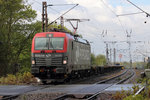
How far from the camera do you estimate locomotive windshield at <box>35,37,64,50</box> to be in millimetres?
17016

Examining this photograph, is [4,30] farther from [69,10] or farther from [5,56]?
[69,10]

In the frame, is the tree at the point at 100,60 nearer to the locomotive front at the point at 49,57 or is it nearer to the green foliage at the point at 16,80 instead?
the green foliage at the point at 16,80

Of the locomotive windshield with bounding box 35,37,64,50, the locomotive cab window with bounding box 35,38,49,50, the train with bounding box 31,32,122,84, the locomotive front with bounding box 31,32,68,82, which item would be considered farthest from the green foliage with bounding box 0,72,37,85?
the locomotive windshield with bounding box 35,37,64,50

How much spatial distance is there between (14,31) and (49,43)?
1849 cm

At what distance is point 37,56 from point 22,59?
24279 millimetres

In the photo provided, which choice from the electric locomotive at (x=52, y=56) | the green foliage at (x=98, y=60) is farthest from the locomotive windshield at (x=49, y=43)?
the green foliage at (x=98, y=60)

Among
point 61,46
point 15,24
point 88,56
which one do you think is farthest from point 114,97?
point 15,24

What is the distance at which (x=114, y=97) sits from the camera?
1087 centimetres

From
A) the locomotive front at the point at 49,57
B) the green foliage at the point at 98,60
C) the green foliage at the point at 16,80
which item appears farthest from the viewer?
the green foliage at the point at 98,60

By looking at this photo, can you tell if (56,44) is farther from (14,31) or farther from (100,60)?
(100,60)

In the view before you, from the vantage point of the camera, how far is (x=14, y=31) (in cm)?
3466

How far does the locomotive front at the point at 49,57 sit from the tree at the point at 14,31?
830 centimetres

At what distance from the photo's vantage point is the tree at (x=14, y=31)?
28.2 metres

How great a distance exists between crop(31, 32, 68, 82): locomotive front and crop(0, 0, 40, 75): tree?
8.30 meters
